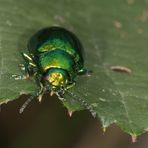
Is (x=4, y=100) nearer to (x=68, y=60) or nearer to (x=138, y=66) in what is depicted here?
(x=68, y=60)

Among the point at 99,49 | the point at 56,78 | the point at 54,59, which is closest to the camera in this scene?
the point at 56,78

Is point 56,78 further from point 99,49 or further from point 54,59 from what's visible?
point 99,49

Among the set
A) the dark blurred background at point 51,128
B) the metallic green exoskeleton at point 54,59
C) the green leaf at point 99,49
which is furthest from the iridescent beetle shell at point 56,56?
the dark blurred background at point 51,128

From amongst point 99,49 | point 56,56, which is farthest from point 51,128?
point 56,56

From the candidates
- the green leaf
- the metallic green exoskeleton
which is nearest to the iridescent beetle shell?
the metallic green exoskeleton

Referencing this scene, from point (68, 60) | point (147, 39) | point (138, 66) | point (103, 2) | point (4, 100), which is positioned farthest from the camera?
point (103, 2)

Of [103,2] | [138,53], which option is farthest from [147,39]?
[103,2]
